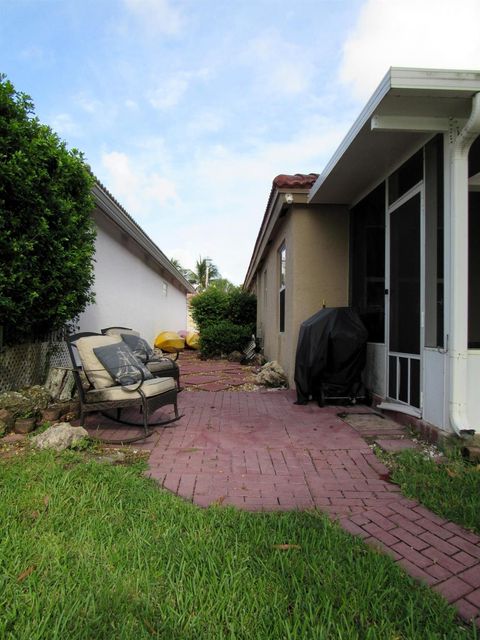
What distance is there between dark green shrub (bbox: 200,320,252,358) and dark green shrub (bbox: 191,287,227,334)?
1.54 m

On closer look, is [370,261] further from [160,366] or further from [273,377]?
[160,366]

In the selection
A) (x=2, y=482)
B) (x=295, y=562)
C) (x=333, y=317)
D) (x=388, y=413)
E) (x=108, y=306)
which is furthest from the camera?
(x=108, y=306)

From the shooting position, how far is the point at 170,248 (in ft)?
163

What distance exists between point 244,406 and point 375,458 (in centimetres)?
230

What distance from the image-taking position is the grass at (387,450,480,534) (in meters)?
2.41

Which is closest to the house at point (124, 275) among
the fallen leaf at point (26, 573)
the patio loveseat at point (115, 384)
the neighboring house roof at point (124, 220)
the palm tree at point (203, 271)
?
the neighboring house roof at point (124, 220)

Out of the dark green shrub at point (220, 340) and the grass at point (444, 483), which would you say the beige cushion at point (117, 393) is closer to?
the grass at point (444, 483)

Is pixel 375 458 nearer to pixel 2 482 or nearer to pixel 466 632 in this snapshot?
pixel 466 632

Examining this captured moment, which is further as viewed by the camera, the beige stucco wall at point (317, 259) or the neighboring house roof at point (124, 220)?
the neighboring house roof at point (124, 220)

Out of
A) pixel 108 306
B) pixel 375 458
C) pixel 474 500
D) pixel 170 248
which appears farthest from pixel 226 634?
pixel 170 248

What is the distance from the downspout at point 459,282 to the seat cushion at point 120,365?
9.52ft

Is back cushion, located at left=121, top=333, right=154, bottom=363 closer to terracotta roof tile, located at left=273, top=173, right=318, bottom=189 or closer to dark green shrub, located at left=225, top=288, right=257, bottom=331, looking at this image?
Result: terracotta roof tile, located at left=273, top=173, right=318, bottom=189

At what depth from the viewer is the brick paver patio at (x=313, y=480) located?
6.53 ft

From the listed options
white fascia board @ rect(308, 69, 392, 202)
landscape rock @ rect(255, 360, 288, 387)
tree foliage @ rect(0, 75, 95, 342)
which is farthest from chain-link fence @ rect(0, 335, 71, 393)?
white fascia board @ rect(308, 69, 392, 202)
